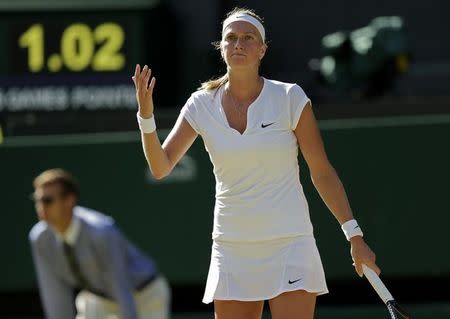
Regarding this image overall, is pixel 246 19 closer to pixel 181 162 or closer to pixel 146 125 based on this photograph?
pixel 146 125

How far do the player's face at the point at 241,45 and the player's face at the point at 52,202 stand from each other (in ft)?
6.23

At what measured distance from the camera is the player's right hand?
4.86 m

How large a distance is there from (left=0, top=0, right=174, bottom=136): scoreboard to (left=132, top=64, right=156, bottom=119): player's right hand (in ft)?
13.0

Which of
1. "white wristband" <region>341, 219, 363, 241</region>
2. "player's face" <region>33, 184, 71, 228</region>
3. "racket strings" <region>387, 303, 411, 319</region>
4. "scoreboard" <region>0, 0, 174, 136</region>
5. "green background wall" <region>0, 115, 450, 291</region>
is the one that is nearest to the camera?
"racket strings" <region>387, 303, 411, 319</region>

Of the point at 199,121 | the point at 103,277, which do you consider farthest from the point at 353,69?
the point at 199,121

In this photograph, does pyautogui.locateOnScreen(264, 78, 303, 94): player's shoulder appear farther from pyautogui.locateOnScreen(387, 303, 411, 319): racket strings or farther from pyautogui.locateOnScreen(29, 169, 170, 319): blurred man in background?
pyautogui.locateOnScreen(29, 169, 170, 319): blurred man in background

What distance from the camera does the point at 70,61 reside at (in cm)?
903

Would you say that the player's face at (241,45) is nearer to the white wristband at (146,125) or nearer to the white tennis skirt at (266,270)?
the white wristband at (146,125)

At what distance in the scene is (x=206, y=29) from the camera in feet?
31.5

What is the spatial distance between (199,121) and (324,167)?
0.46m

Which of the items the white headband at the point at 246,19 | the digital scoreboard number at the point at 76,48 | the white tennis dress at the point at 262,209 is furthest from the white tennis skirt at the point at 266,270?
the digital scoreboard number at the point at 76,48

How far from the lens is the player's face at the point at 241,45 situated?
4871 mm

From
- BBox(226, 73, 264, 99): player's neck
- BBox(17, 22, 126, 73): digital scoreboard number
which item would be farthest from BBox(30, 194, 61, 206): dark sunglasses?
BBox(17, 22, 126, 73): digital scoreboard number

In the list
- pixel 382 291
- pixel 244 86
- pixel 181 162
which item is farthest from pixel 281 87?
pixel 181 162
